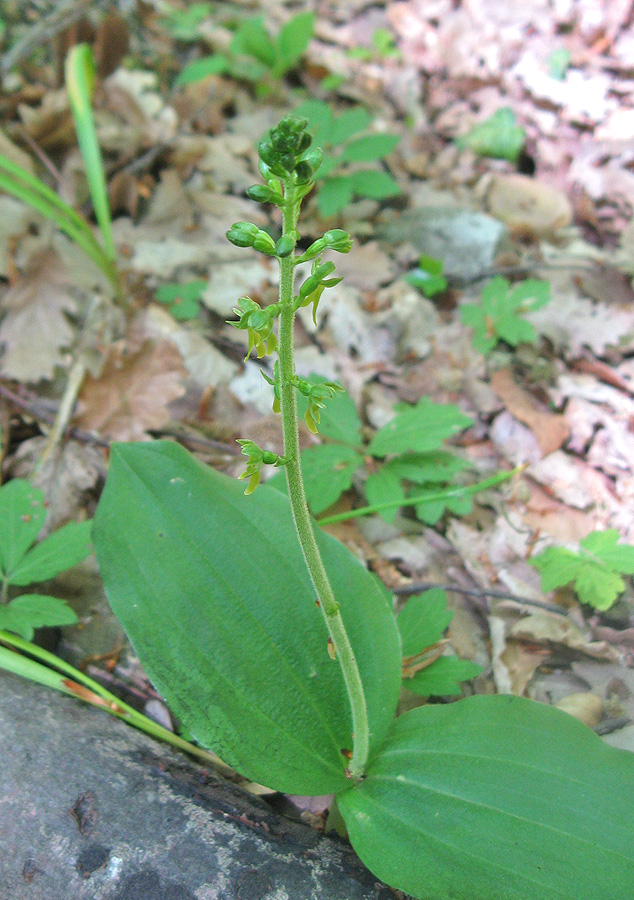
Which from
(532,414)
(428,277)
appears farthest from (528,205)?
(532,414)

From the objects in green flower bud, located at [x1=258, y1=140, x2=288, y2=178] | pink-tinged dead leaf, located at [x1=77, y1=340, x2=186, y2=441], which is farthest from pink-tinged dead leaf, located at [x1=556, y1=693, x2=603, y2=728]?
pink-tinged dead leaf, located at [x1=77, y1=340, x2=186, y2=441]

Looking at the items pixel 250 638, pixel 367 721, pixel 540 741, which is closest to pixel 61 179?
pixel 250 638

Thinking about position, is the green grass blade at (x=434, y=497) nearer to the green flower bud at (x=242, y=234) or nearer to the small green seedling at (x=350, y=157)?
the green flower bud at (x=242, y=234)

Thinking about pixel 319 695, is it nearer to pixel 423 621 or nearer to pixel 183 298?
pixel 423 621

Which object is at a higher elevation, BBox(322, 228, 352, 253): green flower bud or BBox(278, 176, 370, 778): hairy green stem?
BBox(322, 228, 352, 253): green flower bud

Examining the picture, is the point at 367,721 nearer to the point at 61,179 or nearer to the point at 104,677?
the point at 104,677

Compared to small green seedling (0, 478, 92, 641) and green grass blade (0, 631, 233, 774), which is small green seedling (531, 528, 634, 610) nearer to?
green grass blade (0, 631, 233, 774)
